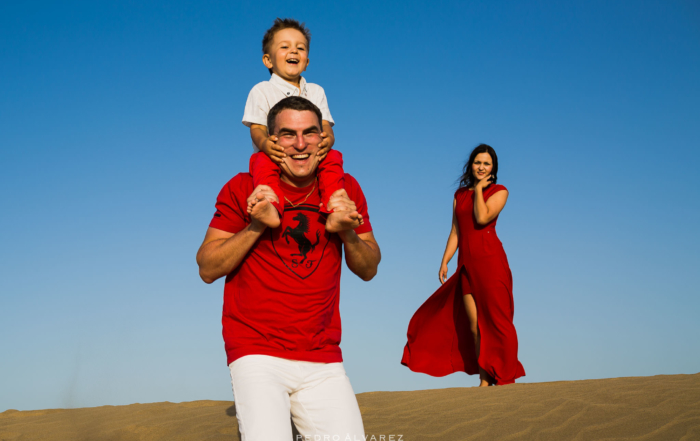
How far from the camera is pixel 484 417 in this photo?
17.1 feet

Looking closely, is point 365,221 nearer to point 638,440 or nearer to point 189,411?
point 638,440

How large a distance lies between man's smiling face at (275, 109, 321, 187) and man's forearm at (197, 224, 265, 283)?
1.39 feet

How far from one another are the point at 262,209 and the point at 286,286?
1.38 feet

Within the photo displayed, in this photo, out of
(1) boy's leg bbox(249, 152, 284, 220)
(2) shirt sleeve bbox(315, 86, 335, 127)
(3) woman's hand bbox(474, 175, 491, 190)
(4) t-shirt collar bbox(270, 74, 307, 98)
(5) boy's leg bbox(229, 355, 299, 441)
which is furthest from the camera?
(3) woman's hand bbox(474, 175, 491, 190)

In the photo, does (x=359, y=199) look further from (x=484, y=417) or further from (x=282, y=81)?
(x=484, y=417)

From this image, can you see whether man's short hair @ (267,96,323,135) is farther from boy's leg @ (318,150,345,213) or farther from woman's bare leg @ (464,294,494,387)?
woman's bare leg @ (464,294,494,387)

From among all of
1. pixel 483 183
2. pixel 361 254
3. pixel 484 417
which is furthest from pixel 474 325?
pixel 361 254

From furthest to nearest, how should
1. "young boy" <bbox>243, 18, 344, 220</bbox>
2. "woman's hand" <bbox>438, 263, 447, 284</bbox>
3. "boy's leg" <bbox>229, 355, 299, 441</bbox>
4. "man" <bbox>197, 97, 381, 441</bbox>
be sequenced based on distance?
1. "woman's hand" <bbox>438, 263, 447, 284</bbox>
2. "young boy" <bbox>243, 18, 344, 220</bbox>
3. "man" <bbox>197, 97, 381, 441</bbox>
4. "boy's leg" <bbox>229, 355, 299, 441</bbox>

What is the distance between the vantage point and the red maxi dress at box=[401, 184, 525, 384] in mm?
7574

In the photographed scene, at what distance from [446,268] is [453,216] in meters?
0.77

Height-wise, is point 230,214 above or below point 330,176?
below

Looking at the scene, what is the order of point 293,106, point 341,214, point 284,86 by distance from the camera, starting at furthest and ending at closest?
point 284,86 < point 293,106 < point 341,214

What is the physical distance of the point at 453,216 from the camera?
843 centimetres

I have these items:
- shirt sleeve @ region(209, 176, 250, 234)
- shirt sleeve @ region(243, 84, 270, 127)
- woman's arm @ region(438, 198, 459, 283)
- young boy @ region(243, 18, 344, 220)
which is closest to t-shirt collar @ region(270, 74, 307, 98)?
young boy @ region(243, 18, 344, 220)
